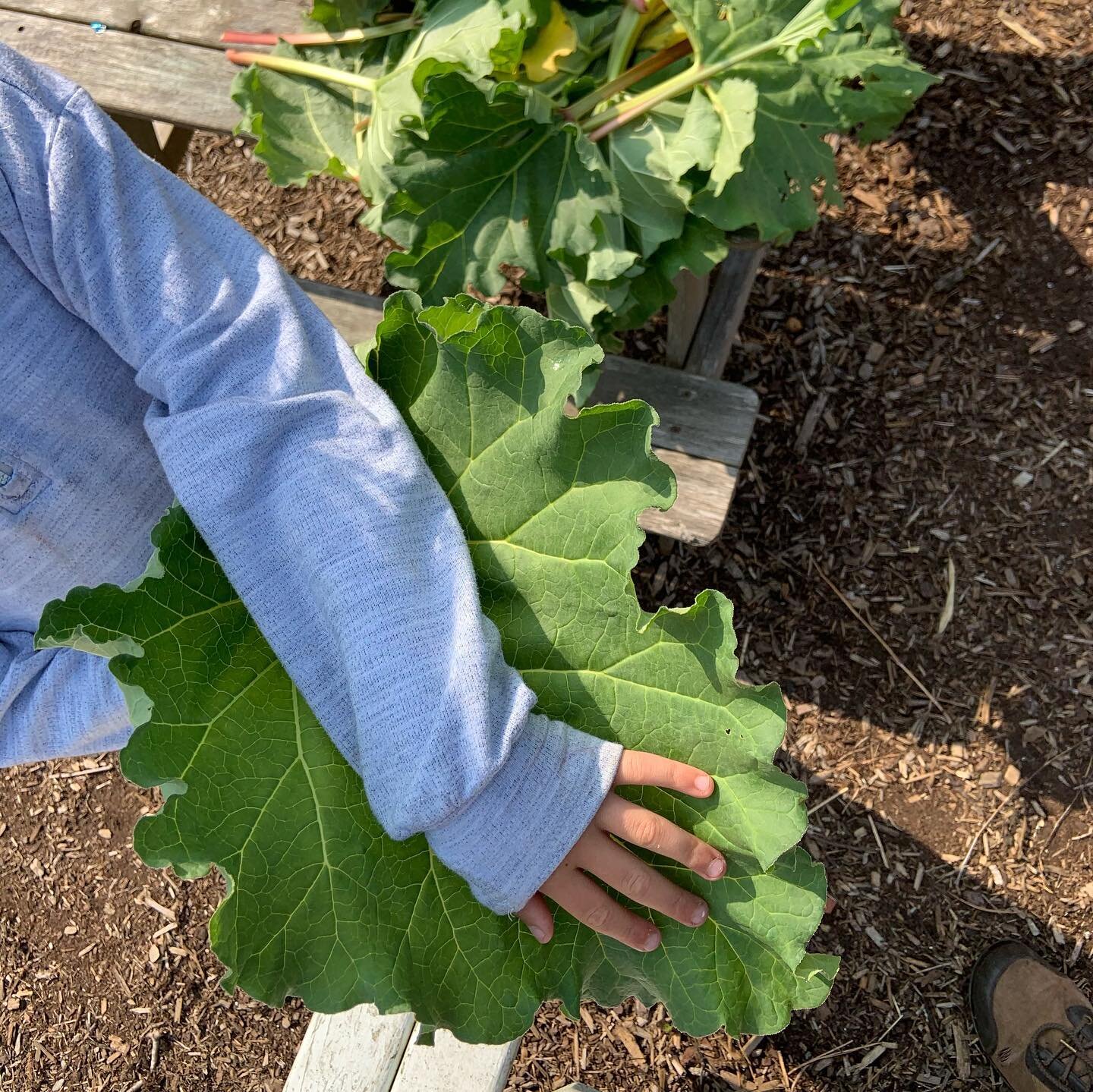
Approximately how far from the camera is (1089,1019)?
227cm

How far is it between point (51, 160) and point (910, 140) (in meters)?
2.30

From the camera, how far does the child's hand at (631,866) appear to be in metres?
1.24

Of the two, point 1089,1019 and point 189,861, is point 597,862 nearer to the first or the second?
point 189,861

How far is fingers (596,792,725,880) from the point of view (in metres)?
1.23

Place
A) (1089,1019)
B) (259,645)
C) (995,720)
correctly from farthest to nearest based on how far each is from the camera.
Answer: (995,720)
(1089,1019)
(259,645)

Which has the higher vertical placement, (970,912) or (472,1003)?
(472,1003)

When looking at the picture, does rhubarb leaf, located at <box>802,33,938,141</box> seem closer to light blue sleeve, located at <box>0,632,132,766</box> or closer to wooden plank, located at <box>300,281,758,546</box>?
wooden plank, located at <box>300,281,758,546</box>

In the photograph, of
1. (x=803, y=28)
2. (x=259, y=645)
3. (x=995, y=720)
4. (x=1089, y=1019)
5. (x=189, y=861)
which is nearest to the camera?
(x=189, y=861)

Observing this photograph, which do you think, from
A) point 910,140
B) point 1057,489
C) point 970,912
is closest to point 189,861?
point 970,912

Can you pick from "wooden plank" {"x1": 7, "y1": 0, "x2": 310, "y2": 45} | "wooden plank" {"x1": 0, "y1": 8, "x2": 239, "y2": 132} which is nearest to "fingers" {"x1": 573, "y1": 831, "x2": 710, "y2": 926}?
"wooden plank" {"x1": 0, "y1": 8, "x2": 239, "y2": 132}

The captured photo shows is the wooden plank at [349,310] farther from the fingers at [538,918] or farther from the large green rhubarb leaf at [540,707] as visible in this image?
the fingers at [538,918]

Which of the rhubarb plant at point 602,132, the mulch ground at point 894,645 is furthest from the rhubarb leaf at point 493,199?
the mulch ground at point 894,645

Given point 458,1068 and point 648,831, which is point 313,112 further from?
point 458,1068

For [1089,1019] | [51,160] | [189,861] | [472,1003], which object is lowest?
[1089,1019]
